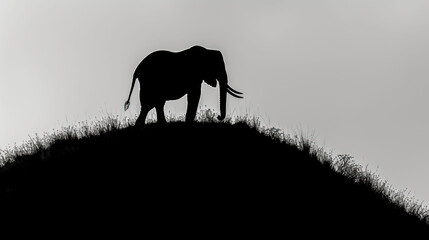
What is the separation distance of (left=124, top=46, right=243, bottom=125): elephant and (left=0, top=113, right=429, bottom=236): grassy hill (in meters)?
0.52

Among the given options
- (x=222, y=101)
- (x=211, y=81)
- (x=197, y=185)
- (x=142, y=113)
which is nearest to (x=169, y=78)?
(x=142, y=113)

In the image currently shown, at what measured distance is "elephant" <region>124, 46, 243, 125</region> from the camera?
1225 cm

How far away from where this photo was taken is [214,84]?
13367mm

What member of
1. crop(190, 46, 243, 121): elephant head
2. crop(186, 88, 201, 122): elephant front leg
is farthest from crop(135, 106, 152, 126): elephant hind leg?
crop(190, 46, 243, 121): elephant head

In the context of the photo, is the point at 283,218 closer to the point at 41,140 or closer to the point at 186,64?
the point at 186,64

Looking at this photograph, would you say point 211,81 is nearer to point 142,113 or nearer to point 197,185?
point 142,113

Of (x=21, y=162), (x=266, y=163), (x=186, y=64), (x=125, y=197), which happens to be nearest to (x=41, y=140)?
(x=21, y=162)

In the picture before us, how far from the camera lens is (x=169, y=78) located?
12242 millimetres

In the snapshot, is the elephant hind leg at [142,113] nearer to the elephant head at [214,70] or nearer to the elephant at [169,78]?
the elephant at [169,78]

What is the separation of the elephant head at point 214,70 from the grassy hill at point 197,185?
2.79ft

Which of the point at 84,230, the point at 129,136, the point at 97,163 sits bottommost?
the point at 84,230

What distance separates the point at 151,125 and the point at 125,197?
3.85m

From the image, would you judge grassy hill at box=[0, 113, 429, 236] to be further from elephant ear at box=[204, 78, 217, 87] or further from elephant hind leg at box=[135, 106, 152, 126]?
elephant ear at box=[204, 78, 217, 87]

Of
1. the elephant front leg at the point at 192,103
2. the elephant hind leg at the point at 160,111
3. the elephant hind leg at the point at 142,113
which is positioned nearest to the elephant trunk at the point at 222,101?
the elephant front leg at the point at 192,103
